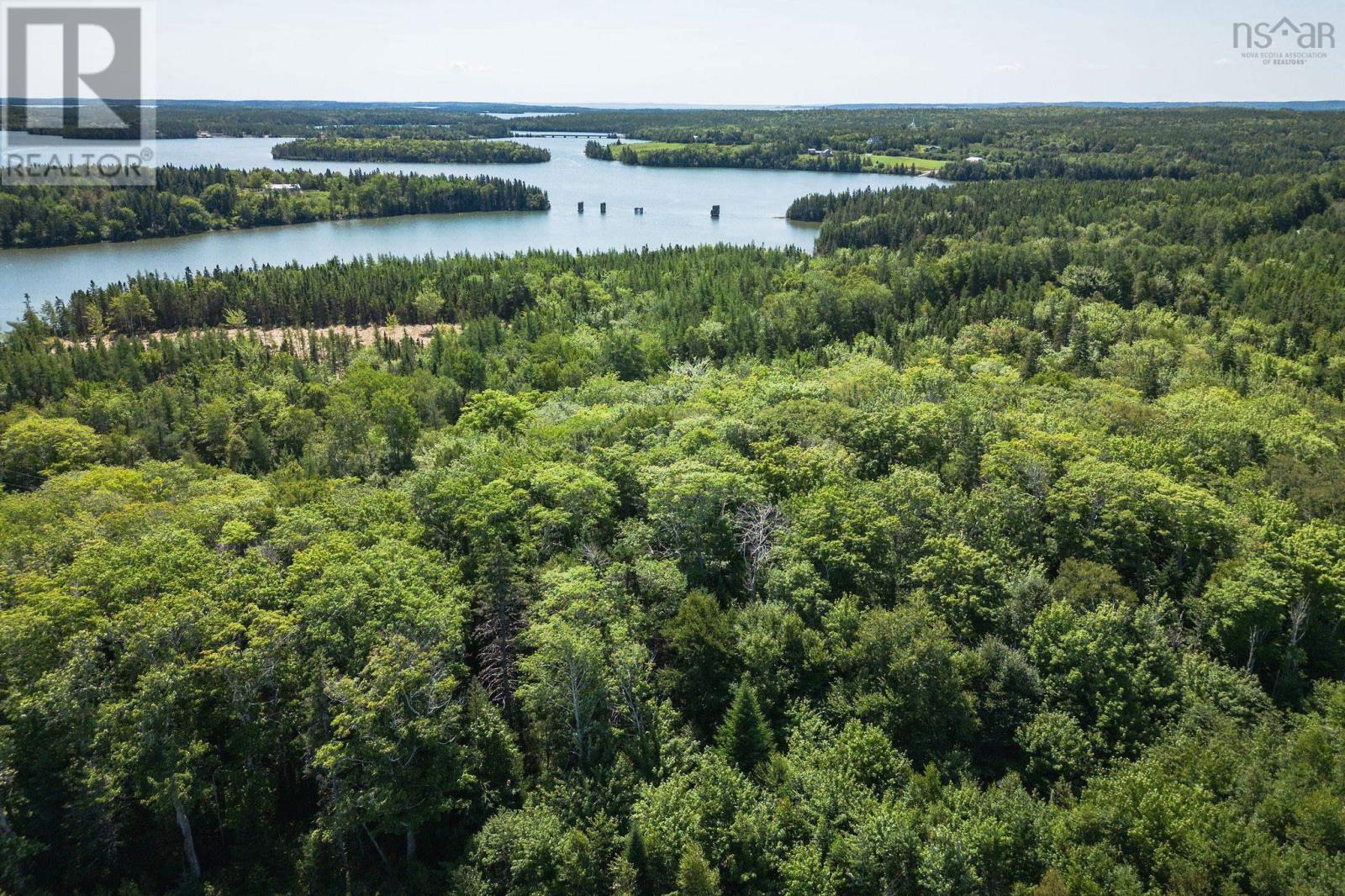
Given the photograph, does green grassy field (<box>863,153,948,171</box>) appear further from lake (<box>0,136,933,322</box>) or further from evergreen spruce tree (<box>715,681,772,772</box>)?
evergreen spruce tree (<box>715,681,772,772</box>)

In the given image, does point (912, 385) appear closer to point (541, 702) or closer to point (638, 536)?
point (638, 536)

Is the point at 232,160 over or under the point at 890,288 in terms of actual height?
over

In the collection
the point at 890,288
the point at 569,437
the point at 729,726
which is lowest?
the point at 729,726

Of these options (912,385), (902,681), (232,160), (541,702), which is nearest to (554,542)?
(541,702)

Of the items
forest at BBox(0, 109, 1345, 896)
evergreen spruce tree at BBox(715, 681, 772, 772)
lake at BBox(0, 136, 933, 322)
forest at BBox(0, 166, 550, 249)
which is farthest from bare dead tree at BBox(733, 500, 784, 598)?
forest at BBox(0, 166, 550, 249)

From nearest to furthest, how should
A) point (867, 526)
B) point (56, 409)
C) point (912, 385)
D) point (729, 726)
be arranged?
point (729, 726), point (867, 526), point (912, 385), point (56, 409)

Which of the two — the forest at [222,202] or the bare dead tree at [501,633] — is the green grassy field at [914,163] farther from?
the bare dead tree at [501,633]
